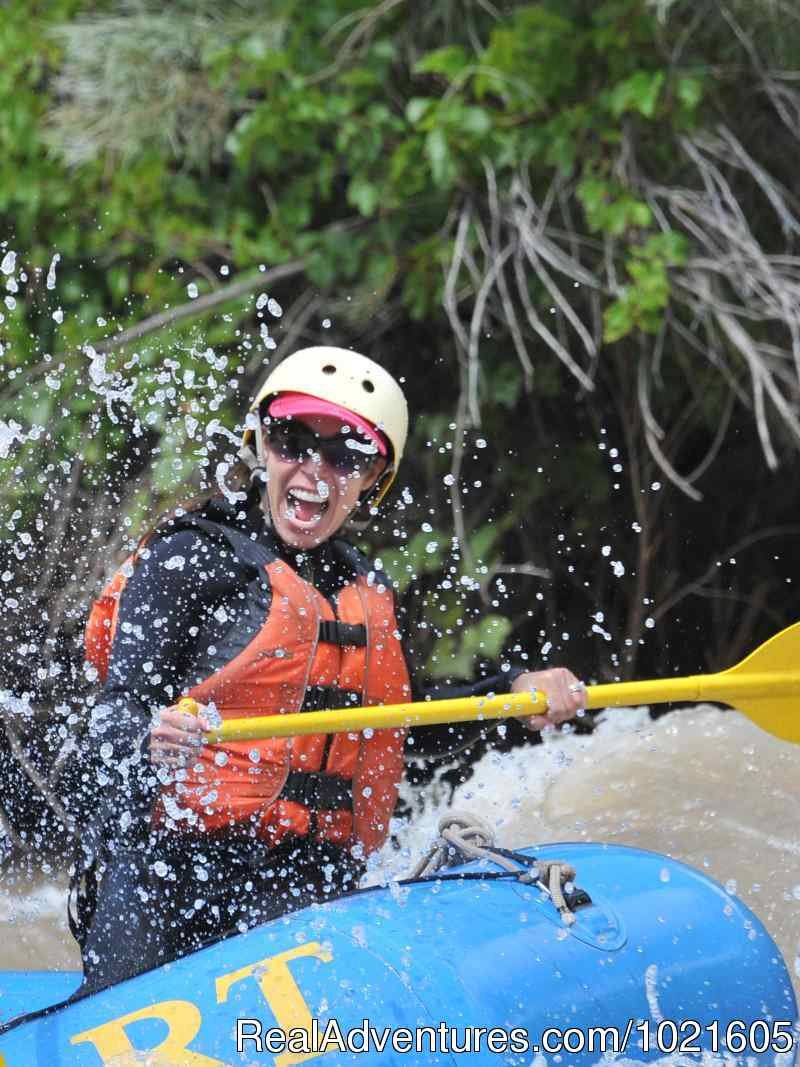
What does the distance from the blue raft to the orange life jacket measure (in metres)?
0.20

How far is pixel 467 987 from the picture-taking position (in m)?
2.26

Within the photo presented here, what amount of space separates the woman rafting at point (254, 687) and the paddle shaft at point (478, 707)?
0.20ft

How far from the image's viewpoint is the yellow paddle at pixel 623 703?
247cm

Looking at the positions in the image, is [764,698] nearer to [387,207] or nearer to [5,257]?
[387,207]

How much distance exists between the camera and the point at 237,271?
4883 mm

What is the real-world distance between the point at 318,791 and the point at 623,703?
58 cm

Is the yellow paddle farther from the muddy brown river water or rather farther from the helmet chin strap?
the muddy brown river water

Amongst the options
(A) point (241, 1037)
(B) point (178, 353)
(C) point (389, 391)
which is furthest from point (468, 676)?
(A) point (241, 1037)

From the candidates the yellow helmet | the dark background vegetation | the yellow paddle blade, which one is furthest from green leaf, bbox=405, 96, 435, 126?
the yellow paddle blade

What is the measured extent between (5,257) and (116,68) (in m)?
0.69

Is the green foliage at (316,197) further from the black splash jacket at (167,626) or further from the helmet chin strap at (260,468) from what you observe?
the black splash jacket at (167,626)

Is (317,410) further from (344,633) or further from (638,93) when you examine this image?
(638,93)

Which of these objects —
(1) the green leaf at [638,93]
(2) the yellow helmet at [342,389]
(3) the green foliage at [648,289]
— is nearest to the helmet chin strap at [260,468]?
(2) the yellow helmet at [342,389]

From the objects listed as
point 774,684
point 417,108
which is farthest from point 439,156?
point 774,684
